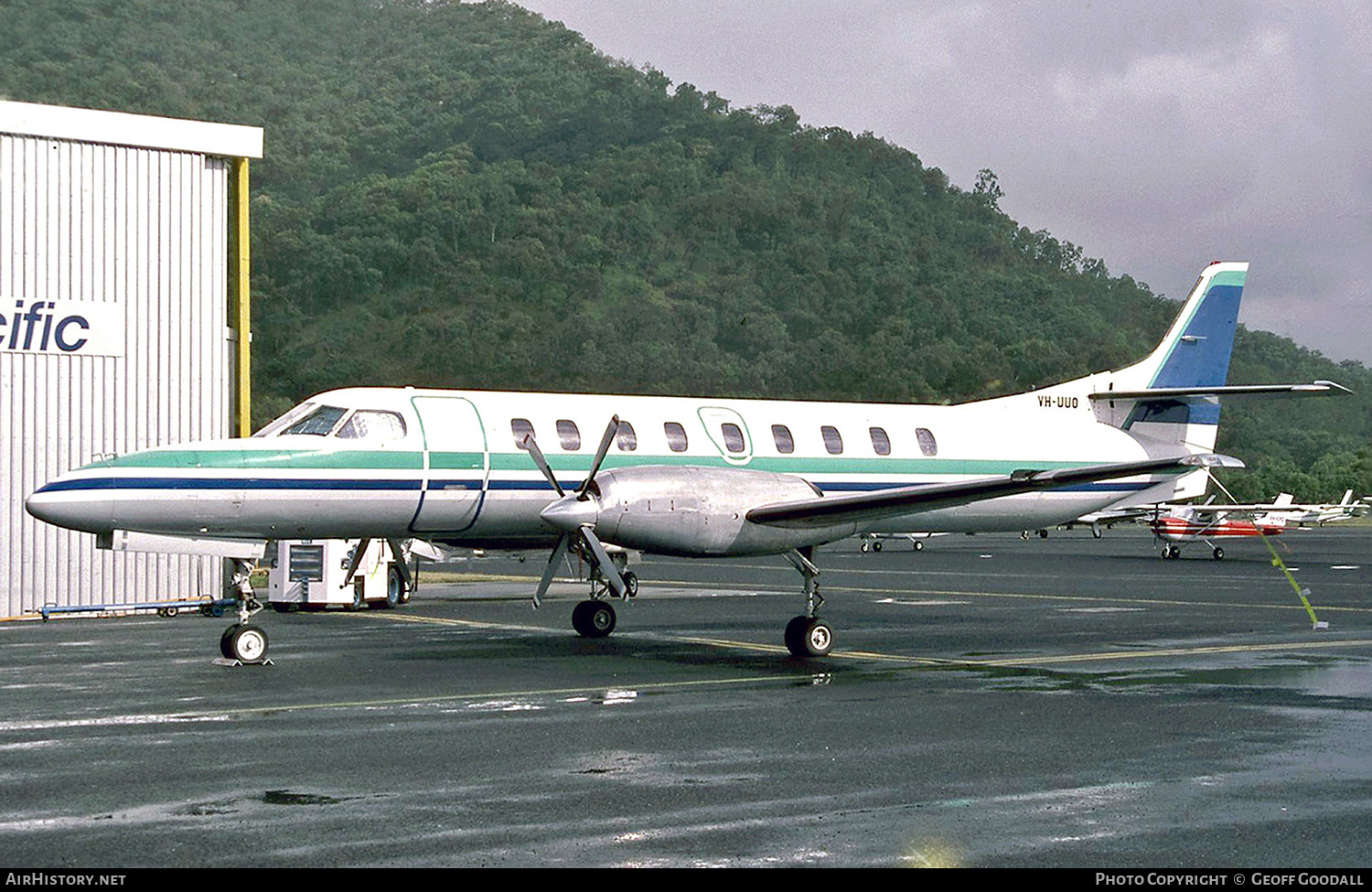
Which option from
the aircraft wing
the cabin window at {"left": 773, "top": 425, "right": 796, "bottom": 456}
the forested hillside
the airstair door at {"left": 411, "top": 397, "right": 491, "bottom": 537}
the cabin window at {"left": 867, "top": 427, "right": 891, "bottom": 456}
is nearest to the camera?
the aircraft wing

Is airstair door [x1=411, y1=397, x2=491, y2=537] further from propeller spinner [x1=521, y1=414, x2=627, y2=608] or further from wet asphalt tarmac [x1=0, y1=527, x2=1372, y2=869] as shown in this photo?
wet asphalt tarmac [x1=0, y1=527, x2=1372, y2=869]

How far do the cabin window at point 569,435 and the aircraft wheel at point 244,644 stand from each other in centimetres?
485

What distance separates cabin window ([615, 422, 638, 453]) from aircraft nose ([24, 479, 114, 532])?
681 centimetres

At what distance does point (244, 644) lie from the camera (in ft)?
61.5

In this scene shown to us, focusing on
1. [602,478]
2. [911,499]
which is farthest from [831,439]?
[602,478]

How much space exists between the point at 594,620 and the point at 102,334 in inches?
456

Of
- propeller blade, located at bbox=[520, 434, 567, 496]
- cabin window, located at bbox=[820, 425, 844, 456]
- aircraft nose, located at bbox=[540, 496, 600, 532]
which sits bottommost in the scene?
aircraft nose, located at bbox=[540, 496, 600, 532]

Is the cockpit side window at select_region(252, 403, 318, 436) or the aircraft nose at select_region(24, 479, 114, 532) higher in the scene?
the cockpit side window at select_region(252, 403, 318, 436)

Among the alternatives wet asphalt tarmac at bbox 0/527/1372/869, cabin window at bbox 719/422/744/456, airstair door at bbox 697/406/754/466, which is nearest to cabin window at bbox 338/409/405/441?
wet asphalt tarmac at bbox 0/527/1372/869

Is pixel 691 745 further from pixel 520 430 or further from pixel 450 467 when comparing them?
pixel 520 430

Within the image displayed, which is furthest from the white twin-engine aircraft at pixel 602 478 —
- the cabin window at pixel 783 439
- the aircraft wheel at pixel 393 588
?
the aircraft wheel at pixel 393 588

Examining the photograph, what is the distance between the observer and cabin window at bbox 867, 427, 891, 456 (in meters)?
23.5

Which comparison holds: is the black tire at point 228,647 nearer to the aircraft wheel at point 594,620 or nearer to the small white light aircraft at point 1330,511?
the aircraft wheel at point 594,620

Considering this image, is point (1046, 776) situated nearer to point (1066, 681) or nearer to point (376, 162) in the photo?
point (1066, 681)
